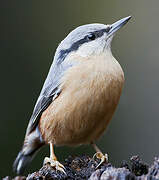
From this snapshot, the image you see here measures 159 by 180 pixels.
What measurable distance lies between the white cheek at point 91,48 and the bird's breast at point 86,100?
0.48 feet

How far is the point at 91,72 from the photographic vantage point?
423 cm

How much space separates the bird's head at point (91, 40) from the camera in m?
4.52

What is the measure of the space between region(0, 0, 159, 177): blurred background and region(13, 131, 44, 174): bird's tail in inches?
58.0

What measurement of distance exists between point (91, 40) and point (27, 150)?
5.07ft

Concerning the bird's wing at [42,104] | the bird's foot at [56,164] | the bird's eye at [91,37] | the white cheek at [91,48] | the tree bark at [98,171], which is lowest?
the bird's foot at [56,164]

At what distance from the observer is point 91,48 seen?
452cm

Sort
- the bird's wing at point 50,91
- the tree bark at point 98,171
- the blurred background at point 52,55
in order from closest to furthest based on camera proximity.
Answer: the tree bark at point 98,171, the bird's wing at point 50,91, the blurred background at point 52,55

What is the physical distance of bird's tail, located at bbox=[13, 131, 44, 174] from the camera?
196 inches

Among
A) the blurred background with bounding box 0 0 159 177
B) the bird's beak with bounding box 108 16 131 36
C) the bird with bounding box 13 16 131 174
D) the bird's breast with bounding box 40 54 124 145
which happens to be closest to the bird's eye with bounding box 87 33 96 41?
the bird with bounding box 13 16 131 174

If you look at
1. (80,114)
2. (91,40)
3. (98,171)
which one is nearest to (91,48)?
(91,40)

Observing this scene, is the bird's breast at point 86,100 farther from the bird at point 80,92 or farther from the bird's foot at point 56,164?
the bird's foot at point 56,164

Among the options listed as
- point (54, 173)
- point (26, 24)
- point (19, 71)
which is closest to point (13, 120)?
point (19, 71)

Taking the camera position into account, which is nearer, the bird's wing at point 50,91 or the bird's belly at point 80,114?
the bird's belly at point 80,114

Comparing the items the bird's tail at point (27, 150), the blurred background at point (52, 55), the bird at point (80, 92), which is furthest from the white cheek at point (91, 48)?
the blurred background at point (52, 55)
